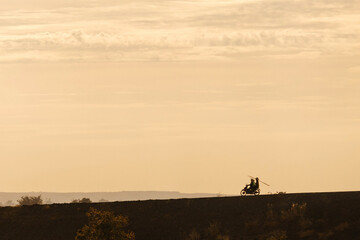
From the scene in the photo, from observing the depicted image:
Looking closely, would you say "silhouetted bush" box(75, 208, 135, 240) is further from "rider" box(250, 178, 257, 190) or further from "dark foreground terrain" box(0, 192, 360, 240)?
"rider" box(250, 178, 257, 190)

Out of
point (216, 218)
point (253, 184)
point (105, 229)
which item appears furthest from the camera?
point (253, 184)

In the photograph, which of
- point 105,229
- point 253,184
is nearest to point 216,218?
point 105,229

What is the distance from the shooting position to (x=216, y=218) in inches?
2532

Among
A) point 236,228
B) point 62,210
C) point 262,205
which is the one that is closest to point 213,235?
point 236,228

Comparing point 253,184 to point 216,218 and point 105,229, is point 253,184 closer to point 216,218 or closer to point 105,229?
point 216,218

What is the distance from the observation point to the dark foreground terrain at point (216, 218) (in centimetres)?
5953

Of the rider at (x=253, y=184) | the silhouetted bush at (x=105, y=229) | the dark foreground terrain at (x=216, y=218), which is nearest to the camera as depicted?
the silhouetted bush at (x=105, y=229)

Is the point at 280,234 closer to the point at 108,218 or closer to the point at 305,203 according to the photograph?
the point at 305,203

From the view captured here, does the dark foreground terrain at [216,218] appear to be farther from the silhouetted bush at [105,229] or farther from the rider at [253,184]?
the rider at [253,184]

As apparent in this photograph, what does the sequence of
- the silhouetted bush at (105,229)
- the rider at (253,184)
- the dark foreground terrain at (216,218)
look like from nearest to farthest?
the silhouetted bush at (105,229) < the dark foreground terrain at (216,218) < the rider at (253,184)

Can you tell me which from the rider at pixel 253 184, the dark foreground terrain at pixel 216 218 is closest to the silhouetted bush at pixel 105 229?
the dark foreground terrain at pixel 216 218

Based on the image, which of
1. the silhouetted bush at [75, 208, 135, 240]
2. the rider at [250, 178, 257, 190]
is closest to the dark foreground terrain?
the silhouetted bush at [75, 208, 135, 240]

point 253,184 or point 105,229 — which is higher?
point 253,184

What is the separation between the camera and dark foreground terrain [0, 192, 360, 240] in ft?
195
